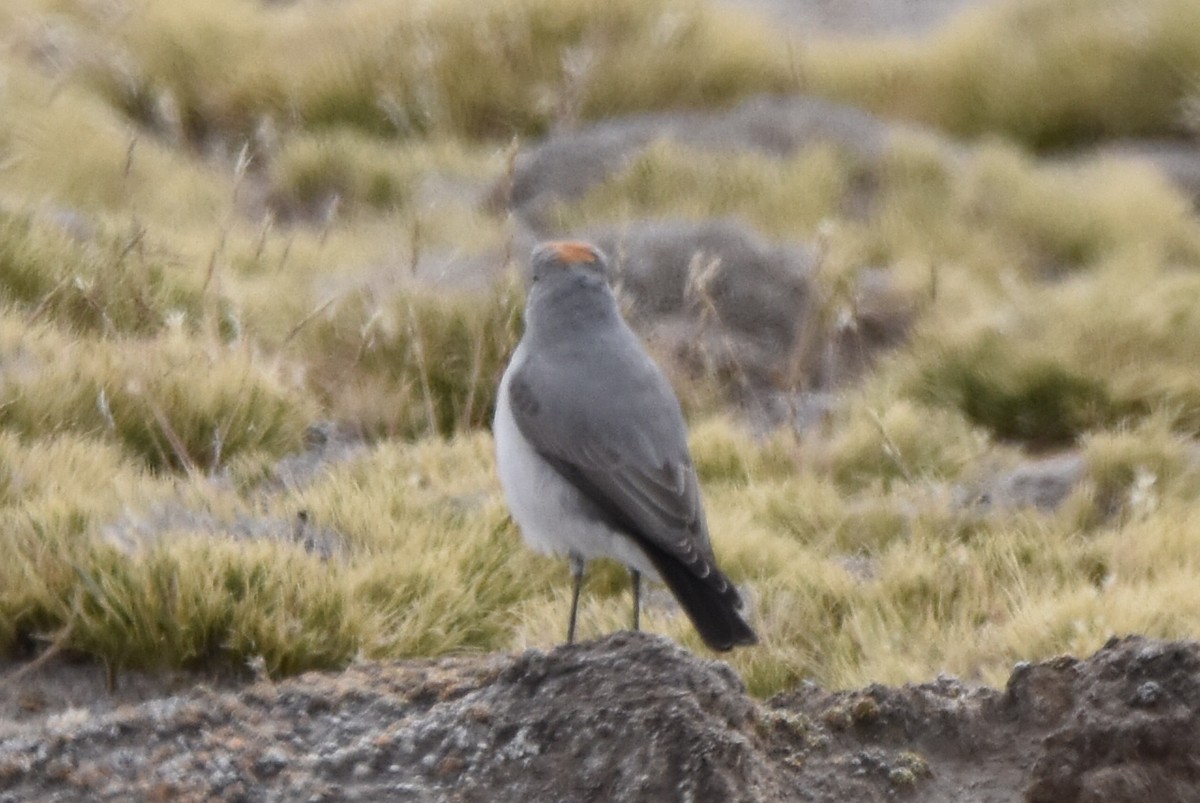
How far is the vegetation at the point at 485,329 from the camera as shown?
411 centimetres

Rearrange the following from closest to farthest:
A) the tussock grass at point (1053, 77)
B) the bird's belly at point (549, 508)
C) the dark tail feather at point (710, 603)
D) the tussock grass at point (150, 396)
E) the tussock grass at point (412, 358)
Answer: the dark tail feather at point (710, 603), the bird's belly at point (549, 508), the tussock grass at point (150, 396), the tussock grass at point (412, 358), the tussock grass at point (1053, 77)

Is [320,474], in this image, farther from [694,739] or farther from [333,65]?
[333,65]

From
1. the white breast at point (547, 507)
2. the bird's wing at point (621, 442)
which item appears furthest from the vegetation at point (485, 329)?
the bird's wing at point (621, 442)

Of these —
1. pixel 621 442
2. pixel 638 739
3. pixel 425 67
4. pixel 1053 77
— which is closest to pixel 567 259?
pixel 621 442

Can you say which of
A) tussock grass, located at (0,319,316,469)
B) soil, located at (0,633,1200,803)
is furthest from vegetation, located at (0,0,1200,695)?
soil, located at (0,633,1200,803)

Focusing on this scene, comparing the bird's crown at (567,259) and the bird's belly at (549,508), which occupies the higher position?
the bird's crown at (567,259)

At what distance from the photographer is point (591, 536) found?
3734mm

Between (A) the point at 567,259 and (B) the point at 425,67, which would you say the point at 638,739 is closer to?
(A) the point at 567,259

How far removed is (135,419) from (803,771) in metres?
2.89

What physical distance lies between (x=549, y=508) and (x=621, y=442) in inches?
8.9

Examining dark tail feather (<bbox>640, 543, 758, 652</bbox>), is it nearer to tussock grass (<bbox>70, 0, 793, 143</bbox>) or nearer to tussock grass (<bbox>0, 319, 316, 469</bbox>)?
tussock grass (<bbox>0, 319, 316, 469</bbox>)

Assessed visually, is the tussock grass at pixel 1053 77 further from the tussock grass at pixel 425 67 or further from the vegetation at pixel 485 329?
the tussock grass at pixel 425 67

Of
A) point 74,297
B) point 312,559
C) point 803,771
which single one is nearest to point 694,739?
point 803,771

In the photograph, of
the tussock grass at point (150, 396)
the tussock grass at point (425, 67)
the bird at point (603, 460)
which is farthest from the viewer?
the tussock grass at point (425, 67)
